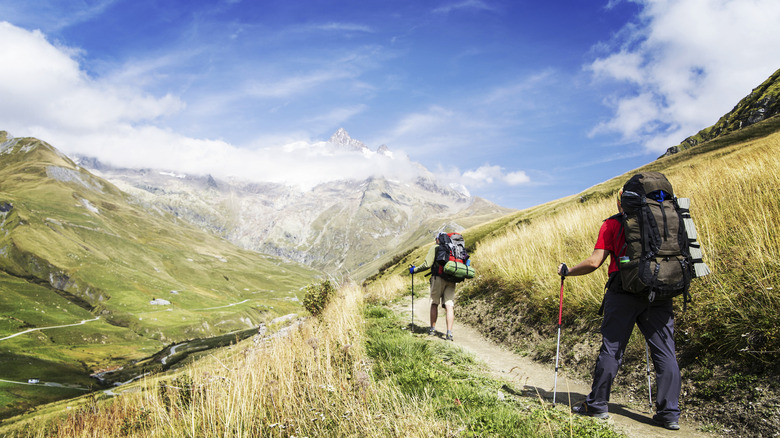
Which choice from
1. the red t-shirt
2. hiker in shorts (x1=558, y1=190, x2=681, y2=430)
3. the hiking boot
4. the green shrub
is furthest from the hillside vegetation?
the green shrub

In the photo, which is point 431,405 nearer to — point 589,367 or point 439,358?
point 439,358

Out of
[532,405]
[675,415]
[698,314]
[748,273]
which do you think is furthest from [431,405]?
[748,273]

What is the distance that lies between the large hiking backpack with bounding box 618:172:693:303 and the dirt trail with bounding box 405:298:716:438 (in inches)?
Answer: 72.4

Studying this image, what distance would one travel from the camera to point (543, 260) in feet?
39.6

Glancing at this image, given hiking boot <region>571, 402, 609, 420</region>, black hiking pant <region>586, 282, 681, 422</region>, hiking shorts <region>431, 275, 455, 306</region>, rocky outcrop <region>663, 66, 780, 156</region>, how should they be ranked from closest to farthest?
black hiking pant <region>586, 282, 681, 422</region>, hiking boot <region>571, 402, 609, 420</region>, hiking shorts <region>431, 275, 455, 306</region>, rocky outcrop <region>663, 66, 780, 156</region>

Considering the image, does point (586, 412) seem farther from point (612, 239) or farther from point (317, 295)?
point (317, 295)

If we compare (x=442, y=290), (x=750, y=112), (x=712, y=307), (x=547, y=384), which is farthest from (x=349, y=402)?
(x=750, y=112)

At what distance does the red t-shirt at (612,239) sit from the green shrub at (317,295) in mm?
12639

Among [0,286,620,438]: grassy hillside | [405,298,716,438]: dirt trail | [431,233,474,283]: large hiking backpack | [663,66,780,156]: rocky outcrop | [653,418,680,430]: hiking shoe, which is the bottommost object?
[405,298,716,438]: dirt trail

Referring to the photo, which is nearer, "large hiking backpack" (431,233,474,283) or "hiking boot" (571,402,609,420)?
"hiking boot" (571,402,609,420)

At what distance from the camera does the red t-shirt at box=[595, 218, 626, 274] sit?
544 centimetres

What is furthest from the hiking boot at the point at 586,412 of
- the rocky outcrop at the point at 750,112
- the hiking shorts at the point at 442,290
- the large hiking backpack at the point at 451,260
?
the rocky outcrop at the point at 750,112

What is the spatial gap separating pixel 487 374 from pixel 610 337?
8.98 ft

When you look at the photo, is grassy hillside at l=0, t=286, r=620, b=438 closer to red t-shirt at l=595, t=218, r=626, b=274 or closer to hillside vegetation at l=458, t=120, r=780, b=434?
hillside vegetation at l=458, t=120, r=780, b=434
